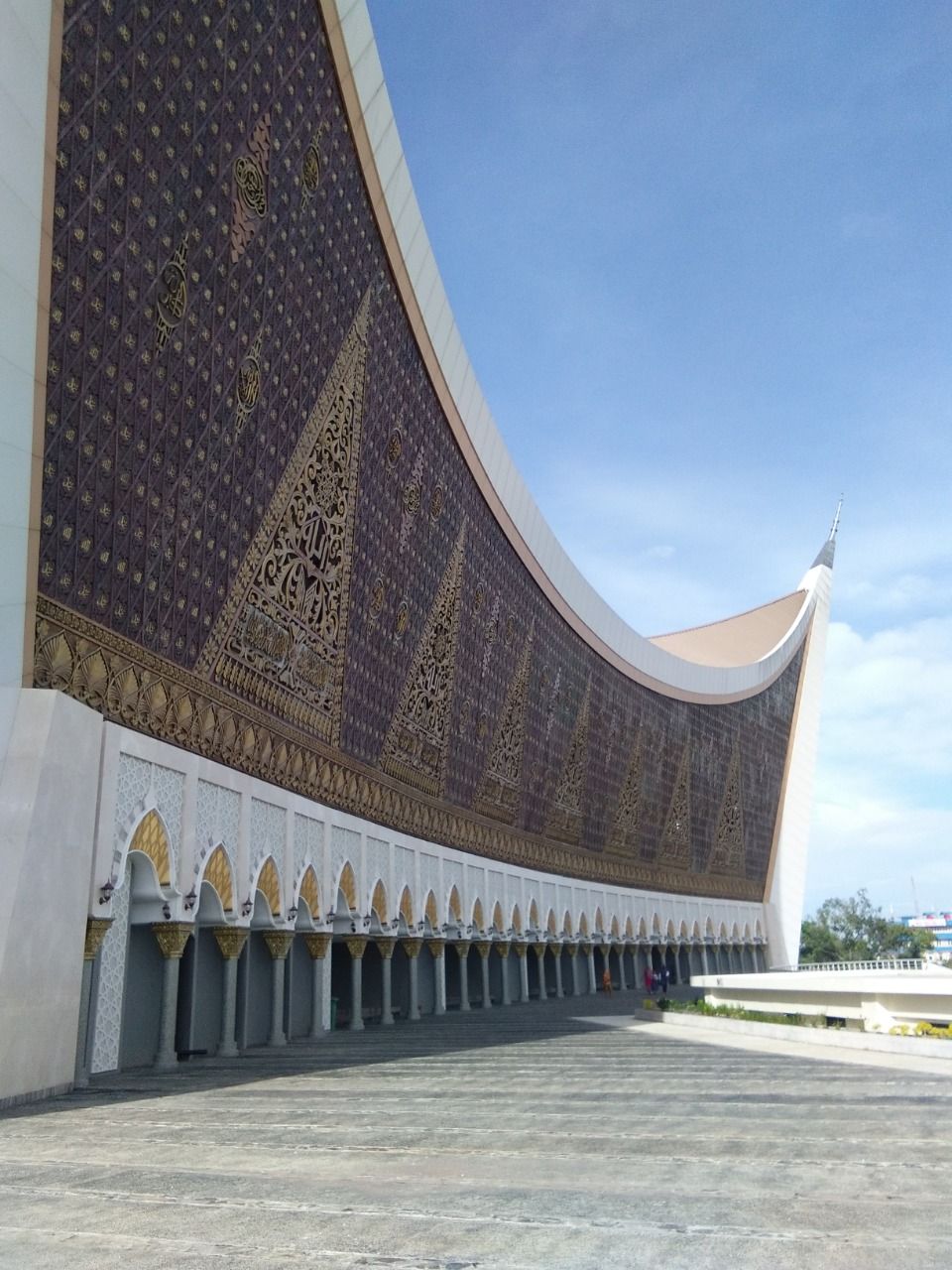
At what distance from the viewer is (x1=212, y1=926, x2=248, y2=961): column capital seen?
715 cm

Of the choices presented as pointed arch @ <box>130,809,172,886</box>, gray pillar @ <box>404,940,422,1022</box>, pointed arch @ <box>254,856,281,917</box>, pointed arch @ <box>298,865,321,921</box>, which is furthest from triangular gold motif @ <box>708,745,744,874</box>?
pointed arch @ <box>130,809,172,886</box>

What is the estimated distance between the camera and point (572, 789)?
53.7 ft

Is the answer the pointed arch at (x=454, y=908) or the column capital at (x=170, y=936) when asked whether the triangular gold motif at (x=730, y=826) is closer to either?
the pointed arch at (x=454, y=908)

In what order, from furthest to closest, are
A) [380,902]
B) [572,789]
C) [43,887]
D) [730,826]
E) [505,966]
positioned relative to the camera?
[730,826]
[572,789]
[505,966]
[380,902]
[43,887]

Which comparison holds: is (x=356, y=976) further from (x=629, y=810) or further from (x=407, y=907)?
(x=629, y=810)

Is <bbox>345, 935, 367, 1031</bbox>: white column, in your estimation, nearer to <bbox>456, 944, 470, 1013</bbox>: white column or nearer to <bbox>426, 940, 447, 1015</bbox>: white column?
Answer: <bbox>426, 940, 447, 1015</bbox>: white column

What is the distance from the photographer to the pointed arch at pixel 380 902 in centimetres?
995

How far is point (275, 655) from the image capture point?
7.83 metres

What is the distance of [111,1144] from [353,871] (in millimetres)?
5939

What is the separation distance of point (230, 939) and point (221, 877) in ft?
1.55

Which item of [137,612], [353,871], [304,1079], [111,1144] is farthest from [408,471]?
[111,1144]

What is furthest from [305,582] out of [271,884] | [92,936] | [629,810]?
[629,810]

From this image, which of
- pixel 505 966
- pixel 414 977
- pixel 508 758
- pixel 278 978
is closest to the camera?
pixel 278 978

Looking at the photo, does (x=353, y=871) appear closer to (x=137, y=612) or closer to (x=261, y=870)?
(x=261, y=870)
